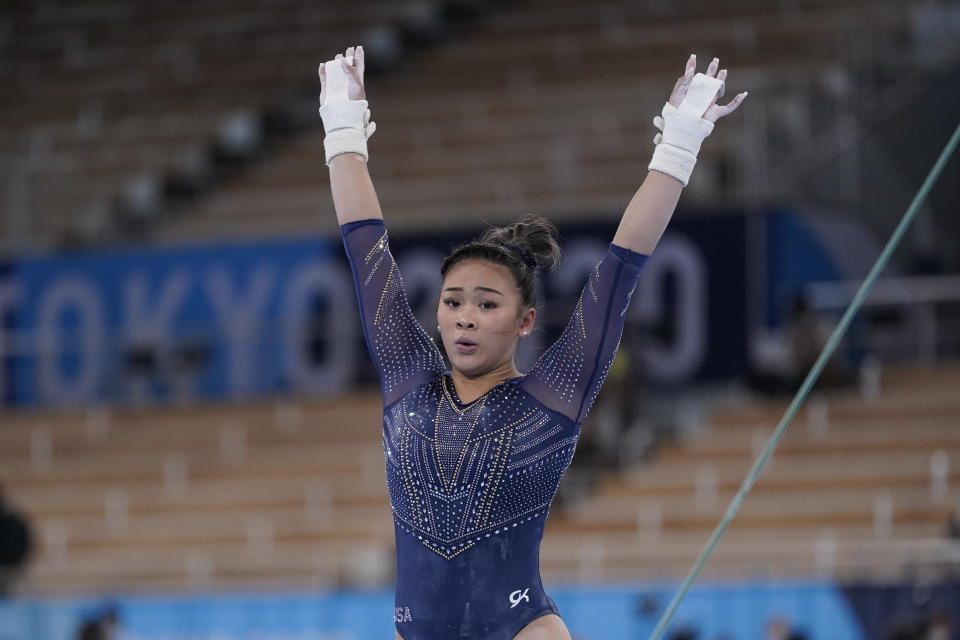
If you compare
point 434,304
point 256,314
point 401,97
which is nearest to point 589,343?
point 434,304

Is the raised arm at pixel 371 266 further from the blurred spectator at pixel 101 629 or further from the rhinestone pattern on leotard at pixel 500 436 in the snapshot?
the blurred spectator at pixel 101 629

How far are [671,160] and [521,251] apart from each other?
39 centimetres

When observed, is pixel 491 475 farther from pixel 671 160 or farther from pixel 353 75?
pixel 353 75

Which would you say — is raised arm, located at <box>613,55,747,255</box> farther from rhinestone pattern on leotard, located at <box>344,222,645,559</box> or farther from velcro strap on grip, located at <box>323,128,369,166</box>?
velcro strap on grip, located at <box>323,128,369,166</box>

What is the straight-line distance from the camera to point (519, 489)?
345 cm

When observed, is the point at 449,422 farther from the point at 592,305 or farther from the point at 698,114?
the point at 698,114

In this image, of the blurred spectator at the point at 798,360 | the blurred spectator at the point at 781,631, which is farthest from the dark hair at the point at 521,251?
the blurred spectator at the point at 798,360

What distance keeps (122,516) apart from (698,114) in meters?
9.69

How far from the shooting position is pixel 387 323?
3633 millimetres

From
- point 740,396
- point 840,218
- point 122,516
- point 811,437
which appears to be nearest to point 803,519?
point 811,437

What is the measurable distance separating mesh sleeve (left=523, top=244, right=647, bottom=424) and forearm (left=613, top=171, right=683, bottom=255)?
0.08ft

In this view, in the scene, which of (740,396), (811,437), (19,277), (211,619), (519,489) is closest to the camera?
(519,489)

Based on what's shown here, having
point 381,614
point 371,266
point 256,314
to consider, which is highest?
point 256,314

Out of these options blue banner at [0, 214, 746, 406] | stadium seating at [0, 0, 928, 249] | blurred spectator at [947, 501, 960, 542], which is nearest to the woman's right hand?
blurred spectator at [947, 501, 960, 542]
